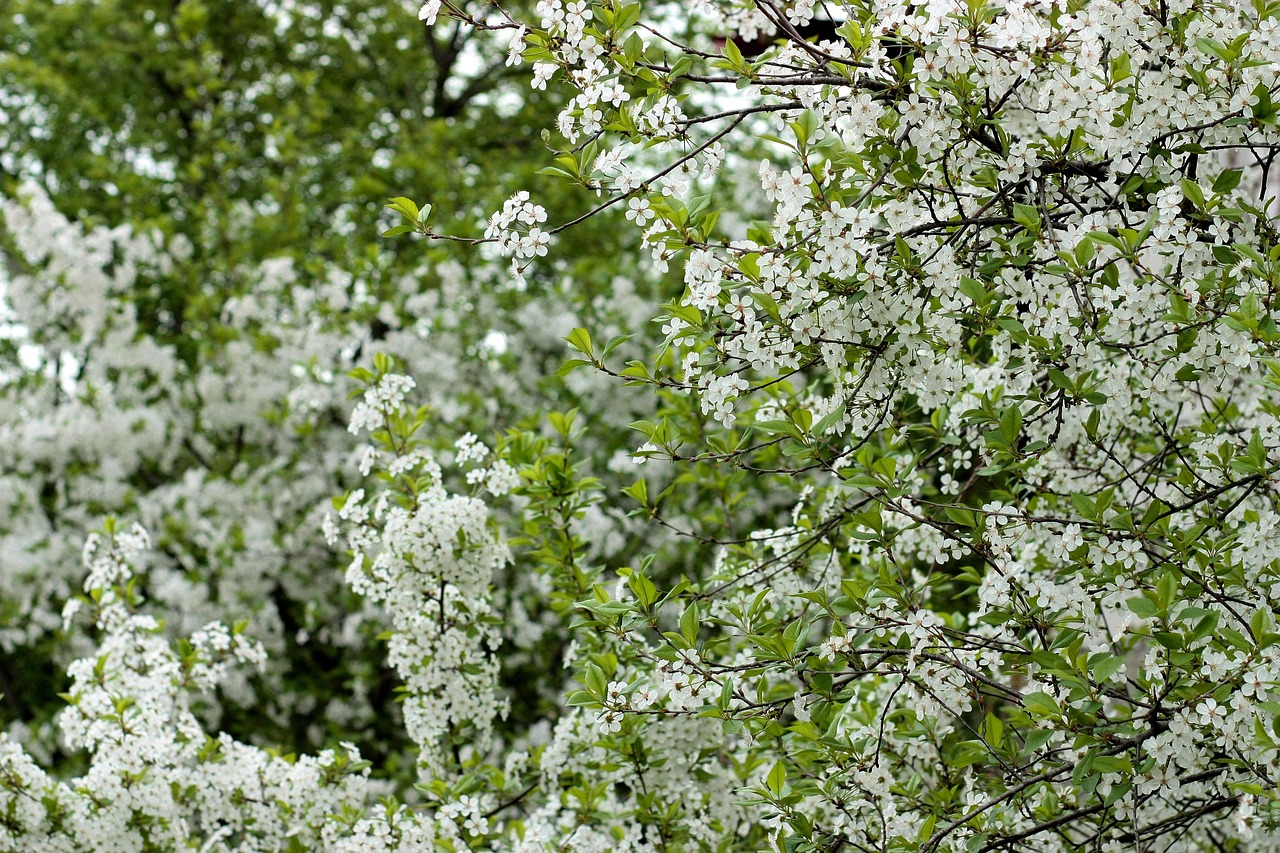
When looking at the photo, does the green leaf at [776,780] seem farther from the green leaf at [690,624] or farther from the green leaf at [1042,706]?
the green leaf at [1042,706]

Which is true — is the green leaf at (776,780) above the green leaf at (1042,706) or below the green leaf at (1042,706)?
above

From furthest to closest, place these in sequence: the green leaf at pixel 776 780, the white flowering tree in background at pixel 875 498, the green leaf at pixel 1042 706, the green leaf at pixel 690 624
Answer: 1. the green leaf at pixel 776 780
2. the green leaf at pixel 690 624
3. the white flowering tree in background at pixel 875 498
4. the green leaf at pixel 1042 706

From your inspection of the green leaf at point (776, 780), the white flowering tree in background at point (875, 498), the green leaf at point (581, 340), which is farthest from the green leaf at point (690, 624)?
the green leaf at point (581, 340)

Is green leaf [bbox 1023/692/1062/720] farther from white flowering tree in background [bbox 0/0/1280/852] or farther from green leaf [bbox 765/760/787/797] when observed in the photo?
green leaf [bbox 765/760/787/797]

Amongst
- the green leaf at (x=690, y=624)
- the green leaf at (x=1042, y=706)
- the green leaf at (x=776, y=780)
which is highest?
the green leaf at (x=690, y=624)

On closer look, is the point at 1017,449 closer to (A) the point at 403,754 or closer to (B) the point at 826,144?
(B) the point at 826,144

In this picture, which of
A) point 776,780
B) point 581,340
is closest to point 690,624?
point 776,780

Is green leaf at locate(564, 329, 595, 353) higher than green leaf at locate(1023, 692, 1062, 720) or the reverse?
higher

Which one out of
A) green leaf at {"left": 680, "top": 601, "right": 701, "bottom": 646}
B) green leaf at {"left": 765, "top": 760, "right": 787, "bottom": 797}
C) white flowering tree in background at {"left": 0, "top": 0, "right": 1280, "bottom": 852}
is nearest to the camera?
white flowering tree in background at {"left": 0, "top": 0, "right": 1280, "bottom": 852}

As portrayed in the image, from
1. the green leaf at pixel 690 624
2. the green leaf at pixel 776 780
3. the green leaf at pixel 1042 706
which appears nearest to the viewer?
the green leaf at pixel 1042 706

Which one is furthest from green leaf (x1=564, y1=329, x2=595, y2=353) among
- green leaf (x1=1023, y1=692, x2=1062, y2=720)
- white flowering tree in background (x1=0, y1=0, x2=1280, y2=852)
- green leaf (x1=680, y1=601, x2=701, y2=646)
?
green leaf (x1=1023, y1=692, x2=1062, y2=720)

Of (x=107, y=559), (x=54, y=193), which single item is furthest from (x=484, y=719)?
(x=54, y=193)

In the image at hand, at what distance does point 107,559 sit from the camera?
4746mm

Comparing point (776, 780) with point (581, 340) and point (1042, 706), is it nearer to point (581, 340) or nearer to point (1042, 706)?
point (1042, 706)
